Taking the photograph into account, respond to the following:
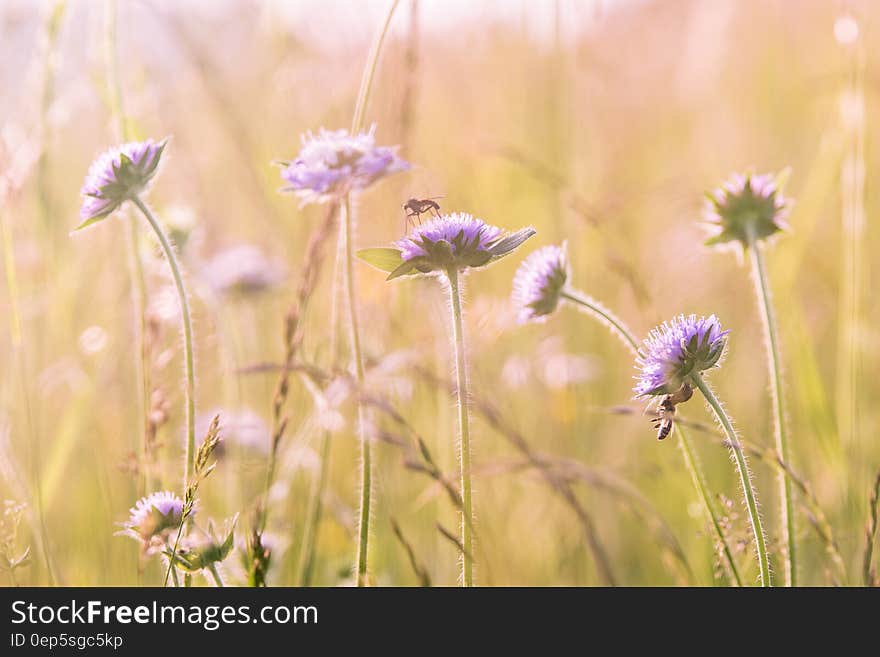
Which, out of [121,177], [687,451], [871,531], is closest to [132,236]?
[121,177]

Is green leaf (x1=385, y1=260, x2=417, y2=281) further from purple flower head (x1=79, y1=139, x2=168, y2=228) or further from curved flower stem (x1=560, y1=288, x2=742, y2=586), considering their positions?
purple flower head (x1=79, y1=139, x2=168, y2=228)

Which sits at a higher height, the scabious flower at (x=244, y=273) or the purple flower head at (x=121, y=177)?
the scabious flower at (x=244, y=273)

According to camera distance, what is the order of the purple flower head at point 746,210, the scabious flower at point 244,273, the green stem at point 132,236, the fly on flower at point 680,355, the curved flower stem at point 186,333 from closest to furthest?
the fly on flower at point 680,355, the curved flower stem at point 186,333, the purple flower head at point 746,210, the green stem at point 132,236, the scabious flower at point 244,273

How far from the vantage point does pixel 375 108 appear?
6.43 feet

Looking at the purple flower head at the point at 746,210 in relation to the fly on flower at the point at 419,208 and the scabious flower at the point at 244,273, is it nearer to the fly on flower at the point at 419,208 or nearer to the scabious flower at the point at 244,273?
the fly on flower at the point at 419,208

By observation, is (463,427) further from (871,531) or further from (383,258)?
(871,531)

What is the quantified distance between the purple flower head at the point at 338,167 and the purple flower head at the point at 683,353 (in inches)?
11.3

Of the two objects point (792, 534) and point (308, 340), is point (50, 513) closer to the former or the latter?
point (308, 340)

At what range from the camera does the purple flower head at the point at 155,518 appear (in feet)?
2.78

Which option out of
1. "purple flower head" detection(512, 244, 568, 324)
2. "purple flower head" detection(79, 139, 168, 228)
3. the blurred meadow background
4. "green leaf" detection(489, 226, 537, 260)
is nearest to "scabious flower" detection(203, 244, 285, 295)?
the blurred meadow background

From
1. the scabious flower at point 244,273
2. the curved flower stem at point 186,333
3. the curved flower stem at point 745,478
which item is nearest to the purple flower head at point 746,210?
the curved flower stem at point 745,478

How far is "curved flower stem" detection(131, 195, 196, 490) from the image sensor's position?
0.88 metres

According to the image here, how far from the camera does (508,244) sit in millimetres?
817

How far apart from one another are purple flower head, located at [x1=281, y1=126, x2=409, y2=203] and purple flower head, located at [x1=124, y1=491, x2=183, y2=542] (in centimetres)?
34
